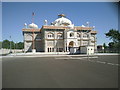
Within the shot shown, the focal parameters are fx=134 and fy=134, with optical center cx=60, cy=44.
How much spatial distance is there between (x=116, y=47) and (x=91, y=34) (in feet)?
45.3

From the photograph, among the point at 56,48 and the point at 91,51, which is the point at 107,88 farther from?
the point at 56,48

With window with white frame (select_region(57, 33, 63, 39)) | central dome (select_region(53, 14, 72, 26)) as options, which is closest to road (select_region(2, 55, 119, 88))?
window with white frame (select_region(57, 33, 63, 39))

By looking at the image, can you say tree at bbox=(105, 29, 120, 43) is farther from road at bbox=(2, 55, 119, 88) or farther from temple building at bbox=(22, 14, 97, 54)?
road at bbox=(2, 55, 119, 88)

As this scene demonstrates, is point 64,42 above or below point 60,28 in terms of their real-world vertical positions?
below

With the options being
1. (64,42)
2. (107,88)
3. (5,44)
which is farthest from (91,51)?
(5,44)

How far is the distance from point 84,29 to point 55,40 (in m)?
13.3

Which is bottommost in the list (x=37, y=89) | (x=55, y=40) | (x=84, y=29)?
(x=37, y=89)

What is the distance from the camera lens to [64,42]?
2016 inches

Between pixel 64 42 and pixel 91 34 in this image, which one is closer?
pixel 64 42

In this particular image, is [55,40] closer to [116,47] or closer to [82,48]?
[82,48]

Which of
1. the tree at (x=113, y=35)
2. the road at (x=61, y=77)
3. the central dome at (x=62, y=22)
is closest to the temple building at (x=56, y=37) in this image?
the central dome at (x=62, y=22)

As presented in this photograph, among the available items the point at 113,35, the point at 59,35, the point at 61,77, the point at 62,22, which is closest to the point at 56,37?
the point at 59,35

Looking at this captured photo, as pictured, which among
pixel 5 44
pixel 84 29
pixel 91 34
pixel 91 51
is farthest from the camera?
pixel 5 44

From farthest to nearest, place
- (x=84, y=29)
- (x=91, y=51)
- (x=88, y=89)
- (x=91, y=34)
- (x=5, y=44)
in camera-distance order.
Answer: (x=5, y=44) < (x=91, y=34) < (x=84, y=29) < (x=91, y=51) < (x=88, y=89)
